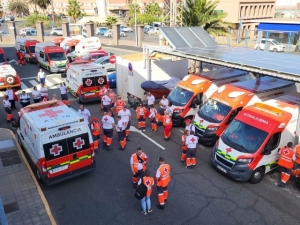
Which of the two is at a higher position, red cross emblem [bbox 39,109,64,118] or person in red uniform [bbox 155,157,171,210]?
red cross emblem [bbox 39,109,64,118]

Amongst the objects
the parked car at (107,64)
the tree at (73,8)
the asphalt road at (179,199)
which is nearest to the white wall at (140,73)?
the parked car at (107,64)

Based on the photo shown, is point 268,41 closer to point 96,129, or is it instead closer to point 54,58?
point 54,58

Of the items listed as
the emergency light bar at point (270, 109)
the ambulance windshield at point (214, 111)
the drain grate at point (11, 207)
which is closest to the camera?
the drain grate at point (11, 207)

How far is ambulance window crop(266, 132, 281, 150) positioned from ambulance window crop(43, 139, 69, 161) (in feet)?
22.9

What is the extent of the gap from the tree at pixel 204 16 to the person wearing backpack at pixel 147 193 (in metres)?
17.7

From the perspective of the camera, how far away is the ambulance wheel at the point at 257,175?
10167mm

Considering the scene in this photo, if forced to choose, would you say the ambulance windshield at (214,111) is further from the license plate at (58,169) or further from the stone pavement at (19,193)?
the stone pavement at (19,193)

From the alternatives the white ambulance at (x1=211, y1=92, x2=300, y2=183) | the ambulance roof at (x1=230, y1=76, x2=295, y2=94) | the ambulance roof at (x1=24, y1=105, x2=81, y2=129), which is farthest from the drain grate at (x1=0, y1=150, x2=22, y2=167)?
the ambulance roof at (x1=230, y1=76, x2=295, y2=94)

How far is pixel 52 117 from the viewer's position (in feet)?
32.2

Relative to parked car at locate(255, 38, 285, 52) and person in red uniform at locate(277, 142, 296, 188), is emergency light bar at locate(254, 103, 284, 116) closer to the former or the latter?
person in red uniform at locate(277, 142, 296, 188)

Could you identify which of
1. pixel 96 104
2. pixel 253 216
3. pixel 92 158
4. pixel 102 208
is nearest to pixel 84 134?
pixel 92 158

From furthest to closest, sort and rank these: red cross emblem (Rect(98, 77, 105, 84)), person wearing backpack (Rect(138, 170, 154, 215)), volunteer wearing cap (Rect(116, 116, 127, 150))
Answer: red cross emblem (Rect(98, 77, 105, 84)), volunteer wearing cap (Rect(116, 116, 127, 150)), person wearing backpack (Rect(138, 170, 154, 215))

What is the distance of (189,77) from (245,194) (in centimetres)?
741

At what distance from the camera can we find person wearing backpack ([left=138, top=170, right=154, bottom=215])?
26.5 feet
